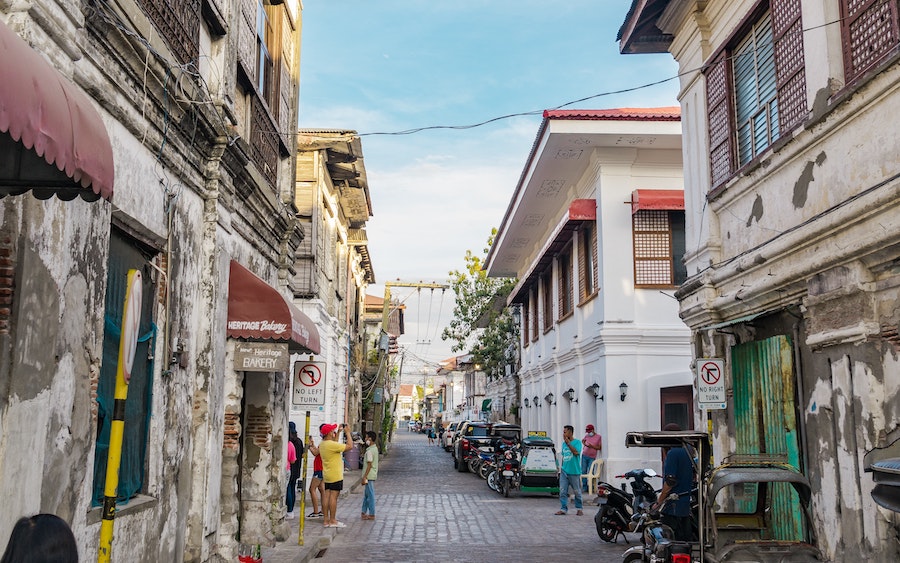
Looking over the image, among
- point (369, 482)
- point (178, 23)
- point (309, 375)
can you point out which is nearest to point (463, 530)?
point (369, 482)

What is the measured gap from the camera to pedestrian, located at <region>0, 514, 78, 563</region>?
9.20ft

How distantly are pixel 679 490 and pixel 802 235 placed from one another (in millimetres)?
3422

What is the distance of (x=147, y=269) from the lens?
7777 millimetres

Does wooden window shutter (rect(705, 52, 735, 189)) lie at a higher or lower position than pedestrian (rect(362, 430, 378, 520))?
higher

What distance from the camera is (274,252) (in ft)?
44.6

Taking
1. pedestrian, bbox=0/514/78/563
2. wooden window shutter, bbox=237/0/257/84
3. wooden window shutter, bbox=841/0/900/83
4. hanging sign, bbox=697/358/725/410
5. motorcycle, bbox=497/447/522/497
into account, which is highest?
wooden window shutter, bbox=237/0/257/84

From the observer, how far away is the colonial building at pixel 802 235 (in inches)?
310

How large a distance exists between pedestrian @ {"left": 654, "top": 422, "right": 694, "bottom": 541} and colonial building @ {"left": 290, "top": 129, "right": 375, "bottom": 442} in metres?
5.16

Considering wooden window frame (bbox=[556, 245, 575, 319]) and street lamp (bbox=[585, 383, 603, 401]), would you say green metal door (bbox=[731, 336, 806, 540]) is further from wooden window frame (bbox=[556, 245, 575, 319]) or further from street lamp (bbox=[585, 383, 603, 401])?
wooden window frame (bbox=[556, 245, 575, 319])

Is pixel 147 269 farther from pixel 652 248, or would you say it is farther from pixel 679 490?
pixel 652 248

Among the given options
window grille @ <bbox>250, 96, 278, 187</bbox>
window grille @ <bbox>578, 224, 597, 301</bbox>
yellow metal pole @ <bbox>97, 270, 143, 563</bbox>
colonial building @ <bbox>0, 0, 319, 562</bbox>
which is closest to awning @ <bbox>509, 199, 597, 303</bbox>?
window grille @ <bbox>578, 224, 597, 301</bbox>

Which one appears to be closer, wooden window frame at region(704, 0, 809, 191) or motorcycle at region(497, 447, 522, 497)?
wooden window frame at region(704, 0, 809, 191)

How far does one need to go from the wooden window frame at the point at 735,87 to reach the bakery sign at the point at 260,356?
648 centimetres

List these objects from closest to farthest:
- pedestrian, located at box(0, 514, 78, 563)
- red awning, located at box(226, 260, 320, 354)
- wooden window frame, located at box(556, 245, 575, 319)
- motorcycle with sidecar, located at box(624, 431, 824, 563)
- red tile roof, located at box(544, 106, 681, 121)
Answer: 1. pedestrian, located at box(0, 514, 78, 563)
2. motorcycle with sidecar, located at box(624, 431, 824, 563)
3. red awning, located at box(226, 260, 320, 354)
4. red tile roof, located at box(544, 106, 681, 121)
5. wooden window frame, located at box(556, 245, 575, 319)
